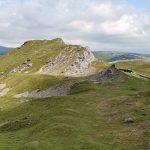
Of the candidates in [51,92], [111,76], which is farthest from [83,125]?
[51,92]

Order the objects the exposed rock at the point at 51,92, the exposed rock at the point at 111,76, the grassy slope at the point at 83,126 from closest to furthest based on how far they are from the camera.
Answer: the grassy slope at the point at 83,126
the exposed rock at the point at 111,76
the exposed rock at the point at 51,92

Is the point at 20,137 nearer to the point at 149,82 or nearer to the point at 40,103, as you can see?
the point at 40,103

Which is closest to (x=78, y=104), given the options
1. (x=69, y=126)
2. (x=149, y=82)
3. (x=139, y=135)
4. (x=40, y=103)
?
(x=40, y=103)

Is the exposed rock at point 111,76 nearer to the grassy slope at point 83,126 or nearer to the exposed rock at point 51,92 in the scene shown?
the exposed rock at point 51,92

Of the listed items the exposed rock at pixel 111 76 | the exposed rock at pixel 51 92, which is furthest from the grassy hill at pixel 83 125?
the exposed rock at pixel 51 92

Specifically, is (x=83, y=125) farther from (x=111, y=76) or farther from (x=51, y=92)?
(x=51, y=92)

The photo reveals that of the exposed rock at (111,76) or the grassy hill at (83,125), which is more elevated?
the exposed rock at (111,76)

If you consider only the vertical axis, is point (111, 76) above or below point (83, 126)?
above
